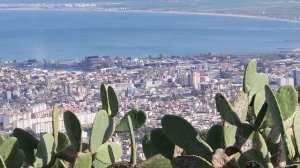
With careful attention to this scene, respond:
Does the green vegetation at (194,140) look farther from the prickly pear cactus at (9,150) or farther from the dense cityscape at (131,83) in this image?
the dense cityscape at (131,83)

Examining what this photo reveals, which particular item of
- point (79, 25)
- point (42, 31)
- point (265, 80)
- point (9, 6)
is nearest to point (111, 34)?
point (42, 31)

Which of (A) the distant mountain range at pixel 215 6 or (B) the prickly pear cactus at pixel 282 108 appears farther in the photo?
(A) the distant mountain range at pixel 215 6

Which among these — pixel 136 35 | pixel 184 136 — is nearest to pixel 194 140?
pixel 184 136

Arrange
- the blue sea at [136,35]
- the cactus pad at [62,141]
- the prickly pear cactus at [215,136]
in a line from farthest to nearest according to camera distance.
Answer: the blue sea at [136,35], the cactus pad at [62,141], the prickly pear cactus at [215,136]

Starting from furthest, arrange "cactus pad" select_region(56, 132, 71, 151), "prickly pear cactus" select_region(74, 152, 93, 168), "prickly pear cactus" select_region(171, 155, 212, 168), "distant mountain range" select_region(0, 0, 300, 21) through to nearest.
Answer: "distant mountain range" select_region(0, 0, 300, 21) < "cactus pad" select_region(56, 132, 71, 151) < "prickly pear cactus" select_region(74, 152, 93, 168) < "prickly pear cactus" select_region(171, 155, 212, 168)

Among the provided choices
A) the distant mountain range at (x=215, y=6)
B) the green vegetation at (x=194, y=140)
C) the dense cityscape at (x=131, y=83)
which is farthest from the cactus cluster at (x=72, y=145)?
the distant mountain range at (x=215, y=6)

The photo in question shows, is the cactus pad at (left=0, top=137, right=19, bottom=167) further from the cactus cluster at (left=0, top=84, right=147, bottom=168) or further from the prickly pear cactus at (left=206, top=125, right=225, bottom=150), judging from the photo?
the prickly pear cactus at (left=206, top=125, right=225, bottom=150)

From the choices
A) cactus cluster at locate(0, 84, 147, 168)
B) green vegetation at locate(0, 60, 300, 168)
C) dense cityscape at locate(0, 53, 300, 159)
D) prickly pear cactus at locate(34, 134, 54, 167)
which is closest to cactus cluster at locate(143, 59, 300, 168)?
green vegetation at locate(0, 60, 300, 168)

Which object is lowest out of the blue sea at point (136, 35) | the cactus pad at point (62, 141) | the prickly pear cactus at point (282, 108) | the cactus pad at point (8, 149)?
the blue sea at point (136, 35)
